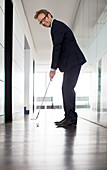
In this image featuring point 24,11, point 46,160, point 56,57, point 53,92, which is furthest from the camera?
point 53,92

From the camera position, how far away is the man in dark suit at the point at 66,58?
272cm

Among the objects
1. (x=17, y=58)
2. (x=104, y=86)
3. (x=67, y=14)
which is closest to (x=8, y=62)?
(x=17, y=58)

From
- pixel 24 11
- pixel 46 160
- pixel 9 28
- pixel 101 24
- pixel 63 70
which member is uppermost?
pixel 24 11

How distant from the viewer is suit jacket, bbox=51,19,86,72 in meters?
2.70

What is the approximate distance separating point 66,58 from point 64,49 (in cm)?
11

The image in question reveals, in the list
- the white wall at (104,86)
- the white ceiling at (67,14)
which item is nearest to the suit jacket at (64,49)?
the white wall at (104,86)

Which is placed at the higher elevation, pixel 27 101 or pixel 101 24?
pixel 101 24

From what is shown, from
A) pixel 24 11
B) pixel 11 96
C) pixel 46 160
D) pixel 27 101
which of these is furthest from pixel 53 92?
pixel 46 160

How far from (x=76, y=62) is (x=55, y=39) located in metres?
0.36

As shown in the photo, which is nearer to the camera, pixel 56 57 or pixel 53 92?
pixel 56 57

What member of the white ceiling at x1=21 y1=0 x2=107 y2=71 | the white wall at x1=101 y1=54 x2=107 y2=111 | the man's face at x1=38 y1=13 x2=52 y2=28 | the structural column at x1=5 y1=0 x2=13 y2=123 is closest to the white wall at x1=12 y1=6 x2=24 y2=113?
the structural column at x1=5 y1=0 x2=13 y2=123

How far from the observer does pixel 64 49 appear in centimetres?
280

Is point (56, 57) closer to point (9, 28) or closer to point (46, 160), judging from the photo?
point (9, 28)

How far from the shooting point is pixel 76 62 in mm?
2756
